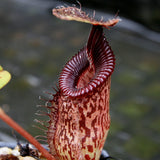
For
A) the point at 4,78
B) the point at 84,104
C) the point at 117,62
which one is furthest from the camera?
the point at 117,62

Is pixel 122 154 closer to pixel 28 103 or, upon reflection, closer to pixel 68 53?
Result: pixel 28 103

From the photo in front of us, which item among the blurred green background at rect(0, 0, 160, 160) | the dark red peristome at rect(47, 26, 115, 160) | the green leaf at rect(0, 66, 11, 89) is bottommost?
the blurred green background at rect(0, 0, 160, 160)

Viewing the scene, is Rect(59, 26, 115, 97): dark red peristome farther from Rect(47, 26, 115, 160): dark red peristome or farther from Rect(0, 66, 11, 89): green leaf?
Rect(0, 66, 11, 89): green leaf

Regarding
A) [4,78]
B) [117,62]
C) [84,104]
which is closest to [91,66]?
[84,104]

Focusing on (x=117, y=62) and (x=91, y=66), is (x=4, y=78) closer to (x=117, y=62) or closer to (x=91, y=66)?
(x=91, y=66)

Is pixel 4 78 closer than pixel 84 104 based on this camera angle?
Yes

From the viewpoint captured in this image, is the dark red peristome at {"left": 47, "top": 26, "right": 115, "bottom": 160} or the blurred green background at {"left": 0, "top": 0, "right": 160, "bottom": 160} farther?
the blurred green background at {"left": 0, "top": 0, "right": 160, "bottom": 160}

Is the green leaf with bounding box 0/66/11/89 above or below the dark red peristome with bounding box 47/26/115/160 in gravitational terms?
above

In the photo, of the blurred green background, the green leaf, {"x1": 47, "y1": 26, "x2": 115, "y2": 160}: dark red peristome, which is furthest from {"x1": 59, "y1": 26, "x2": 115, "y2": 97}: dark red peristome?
the blurred green background
